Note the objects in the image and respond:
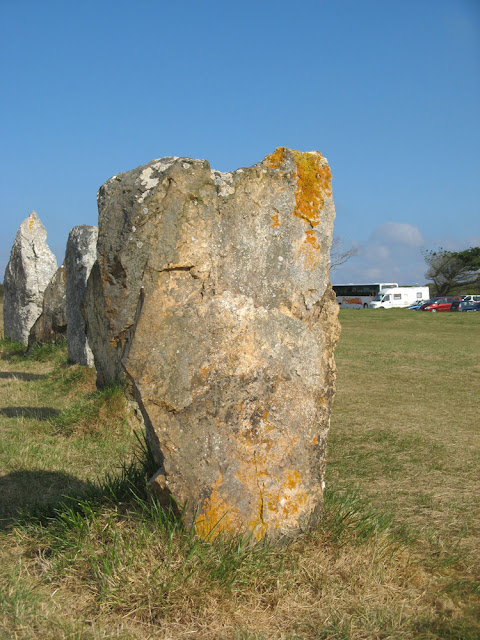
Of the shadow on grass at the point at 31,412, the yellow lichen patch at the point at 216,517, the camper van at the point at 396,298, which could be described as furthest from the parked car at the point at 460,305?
the yellow lichen patch at the point at 216,517

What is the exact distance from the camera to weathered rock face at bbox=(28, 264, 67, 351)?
471 inches

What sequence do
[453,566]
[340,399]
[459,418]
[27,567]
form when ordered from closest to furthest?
[27,567] < [453,566] < [459,418] < [340,399]

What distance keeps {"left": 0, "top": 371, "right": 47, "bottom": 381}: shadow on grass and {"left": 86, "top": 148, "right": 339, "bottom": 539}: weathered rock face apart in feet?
22.5

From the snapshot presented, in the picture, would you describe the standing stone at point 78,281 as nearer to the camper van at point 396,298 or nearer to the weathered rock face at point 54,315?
the weathered rock face at point 54,315

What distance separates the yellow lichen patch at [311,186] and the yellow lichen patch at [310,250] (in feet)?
0.26

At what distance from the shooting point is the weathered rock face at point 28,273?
13.5 m

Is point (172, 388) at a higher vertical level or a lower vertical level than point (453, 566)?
higher

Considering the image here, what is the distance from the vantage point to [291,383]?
356 cm

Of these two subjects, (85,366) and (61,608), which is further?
(85,366)

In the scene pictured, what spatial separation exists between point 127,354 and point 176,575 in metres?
1.15

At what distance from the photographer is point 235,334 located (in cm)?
346

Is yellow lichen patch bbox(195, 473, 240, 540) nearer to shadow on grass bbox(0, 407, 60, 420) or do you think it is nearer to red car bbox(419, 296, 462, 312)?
shadow on grass bbox(0, 407, 60, 420)

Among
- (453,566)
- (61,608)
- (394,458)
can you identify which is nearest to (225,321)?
(61,608)

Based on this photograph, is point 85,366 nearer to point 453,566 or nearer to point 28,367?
point 28,367
